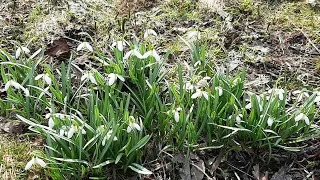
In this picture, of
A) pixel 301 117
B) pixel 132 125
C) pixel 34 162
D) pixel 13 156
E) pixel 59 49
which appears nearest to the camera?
pixel 34 162

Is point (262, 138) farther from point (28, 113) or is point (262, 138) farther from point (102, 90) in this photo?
point (28, 113)

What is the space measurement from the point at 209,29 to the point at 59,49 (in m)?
1.07

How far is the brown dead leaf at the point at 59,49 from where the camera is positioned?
3.05 m

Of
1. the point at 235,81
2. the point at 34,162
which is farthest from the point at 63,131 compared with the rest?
the point at 235,81

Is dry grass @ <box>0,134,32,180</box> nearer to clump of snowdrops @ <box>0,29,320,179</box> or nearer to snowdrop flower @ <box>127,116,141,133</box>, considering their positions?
clump of snowdrops @ <box>0,29,320,179</box>

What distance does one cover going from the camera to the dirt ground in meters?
3.04

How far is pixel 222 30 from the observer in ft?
10.8

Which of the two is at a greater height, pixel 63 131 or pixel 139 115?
pixel 63 131

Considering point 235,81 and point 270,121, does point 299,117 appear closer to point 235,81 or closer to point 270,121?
point 270,121

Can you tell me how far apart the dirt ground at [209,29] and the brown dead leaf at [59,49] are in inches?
2.9

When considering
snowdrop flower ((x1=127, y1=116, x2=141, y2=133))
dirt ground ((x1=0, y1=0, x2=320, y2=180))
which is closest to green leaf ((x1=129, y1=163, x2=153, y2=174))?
snowdrop flower ((x1=127, y1=116, x2=141, y2=133))

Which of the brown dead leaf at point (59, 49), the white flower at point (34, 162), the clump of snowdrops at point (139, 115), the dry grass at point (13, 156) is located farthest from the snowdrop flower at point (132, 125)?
the brown dead leaf at point (59, 49)

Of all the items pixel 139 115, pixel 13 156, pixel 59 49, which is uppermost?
pixel 59 49

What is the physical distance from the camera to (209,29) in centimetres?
331
